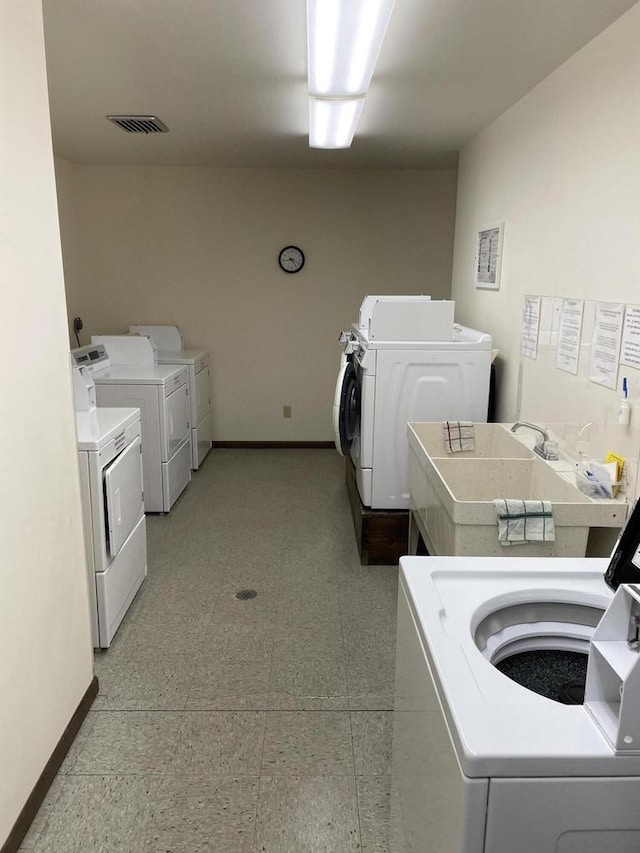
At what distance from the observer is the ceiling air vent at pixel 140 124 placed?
12.8 ft

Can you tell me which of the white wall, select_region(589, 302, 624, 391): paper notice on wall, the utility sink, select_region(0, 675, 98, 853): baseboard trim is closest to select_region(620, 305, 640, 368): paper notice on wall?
select_region(589, 302, 624, 391): paper notice on wall

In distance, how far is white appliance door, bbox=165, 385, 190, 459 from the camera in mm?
4410

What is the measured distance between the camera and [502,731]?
0.99 metres

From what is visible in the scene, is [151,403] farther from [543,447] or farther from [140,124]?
[543,447]

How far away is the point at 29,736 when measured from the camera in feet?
6.21

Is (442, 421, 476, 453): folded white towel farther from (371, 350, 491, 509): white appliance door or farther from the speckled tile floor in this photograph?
the speckled tile floor

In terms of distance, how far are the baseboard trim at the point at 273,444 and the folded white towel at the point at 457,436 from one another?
115 inches

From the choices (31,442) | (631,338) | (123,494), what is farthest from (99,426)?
(631,338)

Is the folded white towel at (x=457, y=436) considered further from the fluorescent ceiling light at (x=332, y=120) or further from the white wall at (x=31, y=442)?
the white wall at (x=31, y=442)

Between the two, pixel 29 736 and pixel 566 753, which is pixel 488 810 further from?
pixel 29 736

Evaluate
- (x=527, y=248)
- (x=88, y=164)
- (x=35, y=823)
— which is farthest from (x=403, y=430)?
(x=88, y=164)

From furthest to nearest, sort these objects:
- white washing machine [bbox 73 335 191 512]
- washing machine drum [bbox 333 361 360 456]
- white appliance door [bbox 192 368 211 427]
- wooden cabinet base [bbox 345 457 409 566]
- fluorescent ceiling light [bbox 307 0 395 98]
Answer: white appliance door [bbox 192 368 211 427]
white washing machine [bbox 73 335 191 512]
washing machine drum [bbox 333 361 360 456]
wooden cabinet base [bbox 345 457 409 566]
fluorescent ceiling light [bbox 307 0 395 98]

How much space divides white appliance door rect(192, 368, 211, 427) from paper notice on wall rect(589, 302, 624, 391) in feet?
11.2

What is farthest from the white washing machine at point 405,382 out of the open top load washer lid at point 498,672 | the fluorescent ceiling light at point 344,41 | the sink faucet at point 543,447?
the open top load washer lid at point 498,672
